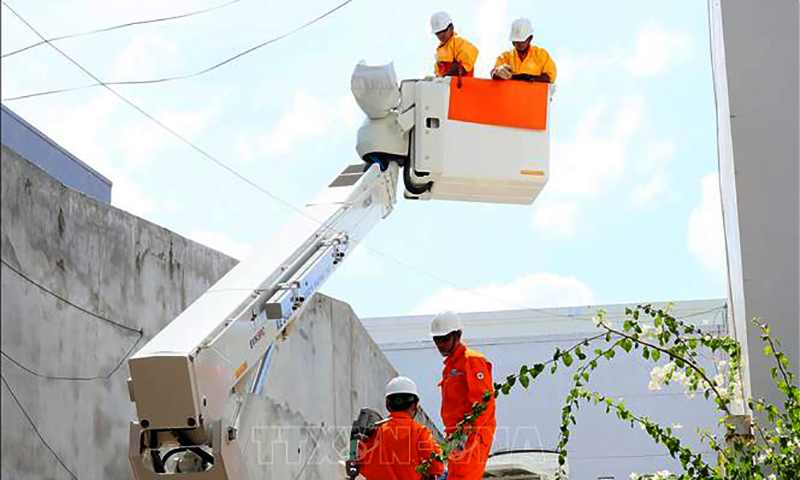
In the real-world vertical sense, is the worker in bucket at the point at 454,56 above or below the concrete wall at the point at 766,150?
above

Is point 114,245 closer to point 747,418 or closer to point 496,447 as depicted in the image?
point 747,418

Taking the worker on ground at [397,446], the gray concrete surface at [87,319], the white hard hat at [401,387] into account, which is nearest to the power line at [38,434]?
the gray concrete surface at [87,319]

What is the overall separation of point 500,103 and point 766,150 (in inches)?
102

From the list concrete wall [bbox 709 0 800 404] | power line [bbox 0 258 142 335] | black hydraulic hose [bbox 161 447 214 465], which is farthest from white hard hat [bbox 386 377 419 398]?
concrete wall [bbox 709 0 800 404]

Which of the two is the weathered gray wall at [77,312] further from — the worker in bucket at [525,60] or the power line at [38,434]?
the worker in bucket at [525,60]

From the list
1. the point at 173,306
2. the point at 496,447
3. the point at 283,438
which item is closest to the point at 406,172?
the point at 173,306

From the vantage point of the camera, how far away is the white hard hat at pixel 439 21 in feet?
29.0

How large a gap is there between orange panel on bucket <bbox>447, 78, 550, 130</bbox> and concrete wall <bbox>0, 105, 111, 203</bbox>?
2.65 m

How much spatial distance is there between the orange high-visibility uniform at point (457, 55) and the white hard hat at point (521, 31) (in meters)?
0.34

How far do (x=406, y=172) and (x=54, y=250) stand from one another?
287 centimetres

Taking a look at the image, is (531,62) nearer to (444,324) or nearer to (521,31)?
(521,31)

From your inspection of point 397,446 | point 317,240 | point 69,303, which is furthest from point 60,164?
point 397,446

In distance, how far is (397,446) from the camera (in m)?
6.23

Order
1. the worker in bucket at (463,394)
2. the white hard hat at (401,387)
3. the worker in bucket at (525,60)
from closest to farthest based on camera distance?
the worker in bucket at (463,394) → the white hard hat at (401,387) → the worker in bucket at (525,60)
